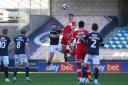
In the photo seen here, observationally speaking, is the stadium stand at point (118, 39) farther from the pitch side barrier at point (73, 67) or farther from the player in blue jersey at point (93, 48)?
the player in blue jersey at point (93, 48)

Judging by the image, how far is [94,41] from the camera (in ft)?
57.6

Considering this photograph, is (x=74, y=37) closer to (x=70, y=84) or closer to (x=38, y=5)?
(x=70, y=84)

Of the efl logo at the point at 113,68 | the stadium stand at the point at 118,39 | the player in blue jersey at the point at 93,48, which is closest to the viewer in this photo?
the player in blue jersey at the point at 93,48

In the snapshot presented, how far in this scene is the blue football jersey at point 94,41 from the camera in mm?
17531

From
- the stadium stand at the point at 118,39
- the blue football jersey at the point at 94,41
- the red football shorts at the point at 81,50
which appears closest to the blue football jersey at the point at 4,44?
the red football shorts at the point at 81,50

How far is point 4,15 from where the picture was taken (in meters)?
34.7

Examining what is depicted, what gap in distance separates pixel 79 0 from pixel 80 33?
16.9 metres

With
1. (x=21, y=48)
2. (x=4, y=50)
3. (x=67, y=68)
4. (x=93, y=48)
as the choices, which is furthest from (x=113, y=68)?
(x=93, y=48)

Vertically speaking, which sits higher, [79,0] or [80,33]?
[79,0]

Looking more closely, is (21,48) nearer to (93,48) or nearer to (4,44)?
(4,44)

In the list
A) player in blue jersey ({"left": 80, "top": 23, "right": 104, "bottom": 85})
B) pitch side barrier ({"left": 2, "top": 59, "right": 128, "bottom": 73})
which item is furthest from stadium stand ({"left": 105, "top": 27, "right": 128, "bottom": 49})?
player in blue jersey ({"left": 80, "top": 23, "right": 104, "bottom": 85})

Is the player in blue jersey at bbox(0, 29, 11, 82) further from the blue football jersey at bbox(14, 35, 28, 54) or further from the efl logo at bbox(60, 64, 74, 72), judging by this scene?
the efl logo at bbox(60, 64, 74, 72)

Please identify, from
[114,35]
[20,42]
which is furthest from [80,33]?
[114,35]

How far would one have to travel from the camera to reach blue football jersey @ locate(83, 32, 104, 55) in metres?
17.5
